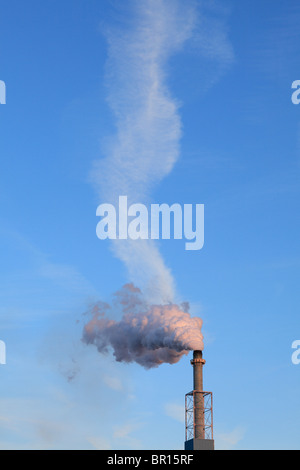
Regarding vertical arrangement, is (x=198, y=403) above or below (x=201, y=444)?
above

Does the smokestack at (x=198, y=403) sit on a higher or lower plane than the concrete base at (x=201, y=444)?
higher

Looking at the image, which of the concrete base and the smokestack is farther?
the smokestack

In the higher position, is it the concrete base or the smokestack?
the smokestack

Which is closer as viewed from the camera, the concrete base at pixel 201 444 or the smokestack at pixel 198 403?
the concrete base at pixel 201 444

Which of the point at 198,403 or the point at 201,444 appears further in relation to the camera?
the point at 198,403
